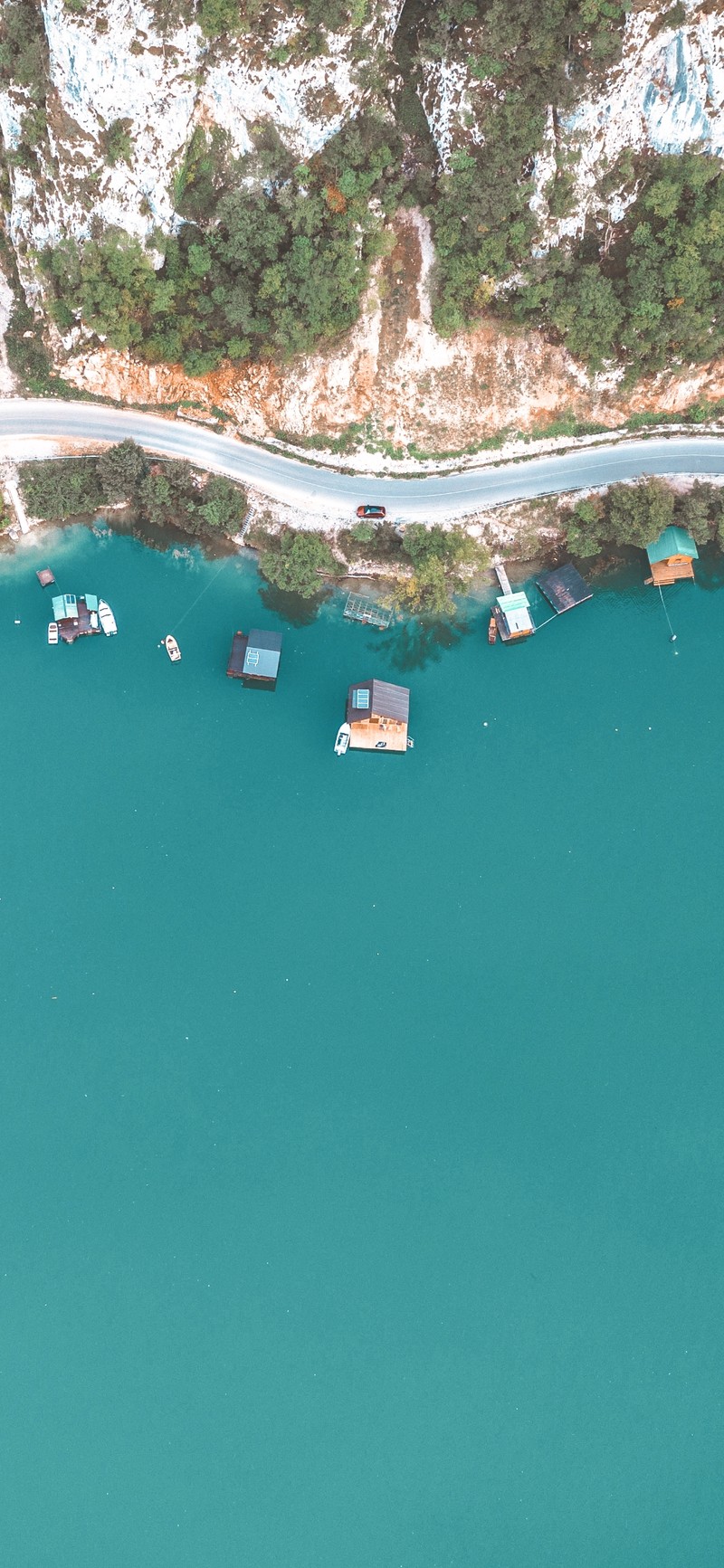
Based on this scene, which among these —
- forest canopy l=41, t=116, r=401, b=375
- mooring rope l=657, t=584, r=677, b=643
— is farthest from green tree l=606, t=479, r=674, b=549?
forest canopy l=41, t=116, r=401, b=375

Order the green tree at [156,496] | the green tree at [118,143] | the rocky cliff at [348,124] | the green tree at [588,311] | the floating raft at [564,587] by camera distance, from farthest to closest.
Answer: the floating raft at [564,587] → the green tree at [156,496] → the green tree at [588,311] → the green tree at [118,143] → the rocky cliff at [348,124]

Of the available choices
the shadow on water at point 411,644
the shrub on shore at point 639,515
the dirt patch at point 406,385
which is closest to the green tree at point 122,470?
the dirt patch at point 406,385

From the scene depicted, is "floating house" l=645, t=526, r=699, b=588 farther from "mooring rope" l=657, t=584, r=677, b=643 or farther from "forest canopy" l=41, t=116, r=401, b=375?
"forest canopy" l=41, t=116, r=401, b=375

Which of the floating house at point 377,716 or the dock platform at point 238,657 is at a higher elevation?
the dock platform at point 238,657

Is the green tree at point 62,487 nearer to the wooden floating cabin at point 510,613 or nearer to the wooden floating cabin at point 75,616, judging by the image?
the wooden floating cabin at point 75,616

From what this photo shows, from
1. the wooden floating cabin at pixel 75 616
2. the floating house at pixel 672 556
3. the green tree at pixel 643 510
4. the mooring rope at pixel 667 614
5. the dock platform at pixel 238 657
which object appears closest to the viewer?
the green tree at pixel 643 510

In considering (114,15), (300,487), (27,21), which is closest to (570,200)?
(300,487)

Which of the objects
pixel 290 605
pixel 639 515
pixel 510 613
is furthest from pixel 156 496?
pixel 639 515

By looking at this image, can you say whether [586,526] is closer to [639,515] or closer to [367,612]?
[639,515]

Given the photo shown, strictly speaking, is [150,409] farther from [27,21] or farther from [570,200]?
[570,200]
